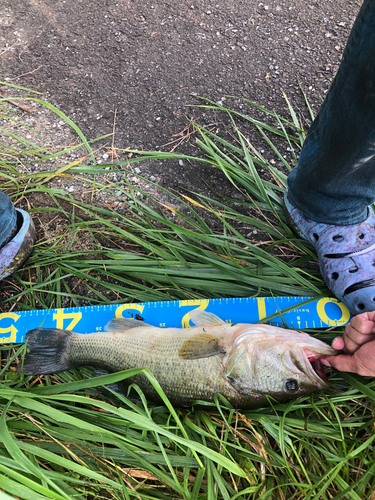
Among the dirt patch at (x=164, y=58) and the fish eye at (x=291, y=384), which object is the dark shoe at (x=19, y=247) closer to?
the dirt patch at (x=164, y=58)

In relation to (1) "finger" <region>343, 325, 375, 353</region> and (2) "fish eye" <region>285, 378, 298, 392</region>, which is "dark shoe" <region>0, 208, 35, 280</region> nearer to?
(2) "fish eye" <region>285, 378, 298, 392</region>

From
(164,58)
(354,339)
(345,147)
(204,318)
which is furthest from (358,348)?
(164,58)

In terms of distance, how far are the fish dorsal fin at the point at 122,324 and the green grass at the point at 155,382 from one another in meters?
0.24

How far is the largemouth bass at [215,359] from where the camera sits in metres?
2.06

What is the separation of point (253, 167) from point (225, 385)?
6.25 feet

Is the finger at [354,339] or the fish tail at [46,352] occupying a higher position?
the finger at [354,339]

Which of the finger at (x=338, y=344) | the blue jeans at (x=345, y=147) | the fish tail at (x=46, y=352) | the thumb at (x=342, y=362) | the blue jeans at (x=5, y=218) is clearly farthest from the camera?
the blue jeans at (x=5, y=218)

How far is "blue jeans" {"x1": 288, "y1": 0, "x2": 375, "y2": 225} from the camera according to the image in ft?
4.60

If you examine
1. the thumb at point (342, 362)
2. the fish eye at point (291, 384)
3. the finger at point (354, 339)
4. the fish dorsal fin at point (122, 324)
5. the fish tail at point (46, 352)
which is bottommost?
the fish tail at point (46, 352)

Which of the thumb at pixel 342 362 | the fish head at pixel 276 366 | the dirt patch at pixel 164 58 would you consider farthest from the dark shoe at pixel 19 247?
the thumb at pixel 342 362

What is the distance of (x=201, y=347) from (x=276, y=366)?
0.51 metres

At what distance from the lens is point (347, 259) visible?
8.00 feet

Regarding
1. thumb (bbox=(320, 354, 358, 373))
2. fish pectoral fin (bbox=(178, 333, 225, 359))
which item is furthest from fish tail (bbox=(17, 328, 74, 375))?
thumb (bbox=(320, 354, 358, 373))

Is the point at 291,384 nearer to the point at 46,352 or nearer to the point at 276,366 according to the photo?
the point at 276,366
